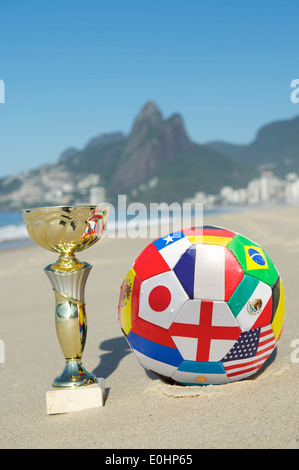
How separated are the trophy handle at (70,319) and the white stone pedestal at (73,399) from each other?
0.05 m

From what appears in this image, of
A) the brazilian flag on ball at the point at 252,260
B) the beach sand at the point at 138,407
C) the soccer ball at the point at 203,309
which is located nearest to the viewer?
the beach sand at the point at 138,407

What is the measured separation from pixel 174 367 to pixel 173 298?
0.45 m

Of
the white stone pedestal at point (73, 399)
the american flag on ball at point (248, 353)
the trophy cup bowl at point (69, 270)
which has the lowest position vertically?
the white stone pedestal at point (73, 399)

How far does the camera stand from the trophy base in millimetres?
2658

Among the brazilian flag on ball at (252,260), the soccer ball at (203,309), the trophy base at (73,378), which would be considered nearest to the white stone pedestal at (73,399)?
the trophy base at (73,378)

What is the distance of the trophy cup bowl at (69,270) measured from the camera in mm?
2617

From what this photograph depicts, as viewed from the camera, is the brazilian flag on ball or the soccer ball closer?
the soccer ball

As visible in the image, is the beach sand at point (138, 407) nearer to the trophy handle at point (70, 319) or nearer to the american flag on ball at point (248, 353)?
the american flag on ball at point (248, 353)

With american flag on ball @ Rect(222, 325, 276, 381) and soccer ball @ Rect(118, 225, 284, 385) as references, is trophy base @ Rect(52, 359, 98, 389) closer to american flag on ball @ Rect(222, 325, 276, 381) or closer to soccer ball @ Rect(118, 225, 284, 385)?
soccer ball @ Rect(118, 225, 284, 385)

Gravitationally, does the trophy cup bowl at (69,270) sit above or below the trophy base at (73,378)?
above

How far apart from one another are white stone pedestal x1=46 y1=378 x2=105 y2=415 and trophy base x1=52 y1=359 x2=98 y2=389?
0.04 m

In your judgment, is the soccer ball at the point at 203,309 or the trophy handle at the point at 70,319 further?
the trophy handle at the point at 70,319

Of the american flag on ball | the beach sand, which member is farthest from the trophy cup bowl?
the american flag on ball
